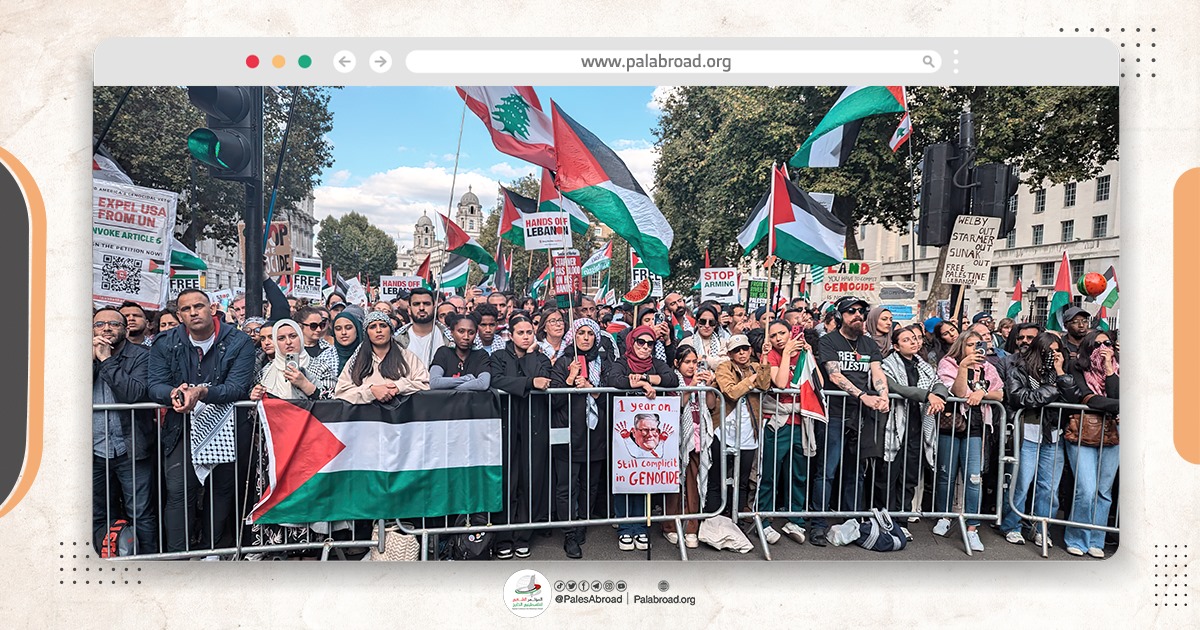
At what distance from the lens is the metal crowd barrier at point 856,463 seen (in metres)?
3.47

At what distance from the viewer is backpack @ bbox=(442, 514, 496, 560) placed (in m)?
3.25

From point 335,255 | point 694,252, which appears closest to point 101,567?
point 335,255

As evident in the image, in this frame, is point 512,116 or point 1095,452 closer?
point 512,116

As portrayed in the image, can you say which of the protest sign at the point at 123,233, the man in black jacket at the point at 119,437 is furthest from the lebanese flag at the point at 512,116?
the man in black jacket at the point at 119,437

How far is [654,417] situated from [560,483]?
2.20ft

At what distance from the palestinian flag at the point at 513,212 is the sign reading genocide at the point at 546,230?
49 mm

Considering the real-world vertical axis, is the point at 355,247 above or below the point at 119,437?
above

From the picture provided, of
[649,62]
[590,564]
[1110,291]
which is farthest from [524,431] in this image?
[1110,291]

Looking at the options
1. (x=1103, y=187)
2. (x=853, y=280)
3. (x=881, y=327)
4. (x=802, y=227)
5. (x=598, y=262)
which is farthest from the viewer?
(x=598, y=262)

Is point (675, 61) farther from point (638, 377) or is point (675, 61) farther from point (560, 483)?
point (560, 483)

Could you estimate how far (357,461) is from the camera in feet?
10.3

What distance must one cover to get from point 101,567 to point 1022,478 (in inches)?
198

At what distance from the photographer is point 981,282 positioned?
3.27 m

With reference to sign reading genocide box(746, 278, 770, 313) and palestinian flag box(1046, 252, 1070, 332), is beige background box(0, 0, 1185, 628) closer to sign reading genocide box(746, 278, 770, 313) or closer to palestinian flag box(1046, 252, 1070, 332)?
palestinian flag box(1046, 252, 1070, 332)
